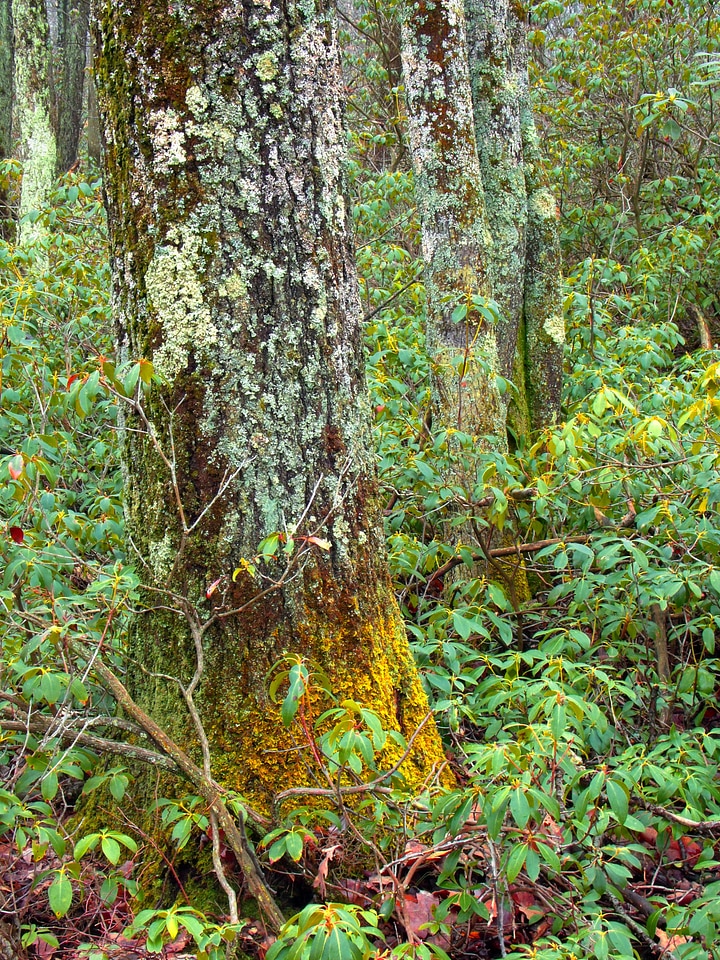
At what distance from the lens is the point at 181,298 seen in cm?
235

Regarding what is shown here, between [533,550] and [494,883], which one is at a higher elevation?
[533,550]

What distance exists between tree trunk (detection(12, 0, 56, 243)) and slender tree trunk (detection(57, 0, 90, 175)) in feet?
0.57

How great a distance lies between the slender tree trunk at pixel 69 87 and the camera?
830cm

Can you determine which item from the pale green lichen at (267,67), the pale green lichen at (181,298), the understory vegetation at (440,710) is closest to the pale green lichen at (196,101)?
the pale green lichen at (267,67)

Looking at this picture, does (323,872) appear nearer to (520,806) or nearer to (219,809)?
(219,809)

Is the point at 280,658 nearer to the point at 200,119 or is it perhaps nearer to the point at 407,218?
the point at 200,119

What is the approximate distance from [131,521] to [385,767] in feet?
3.39

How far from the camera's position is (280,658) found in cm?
232

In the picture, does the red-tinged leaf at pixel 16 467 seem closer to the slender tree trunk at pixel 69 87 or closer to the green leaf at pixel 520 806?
the green leaf at pixel 520 806

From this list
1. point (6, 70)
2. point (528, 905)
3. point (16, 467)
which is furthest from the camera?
point (6, 70)

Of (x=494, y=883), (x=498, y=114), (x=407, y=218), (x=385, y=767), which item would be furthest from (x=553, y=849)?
(x=407, y=218)

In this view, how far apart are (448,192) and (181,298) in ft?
8.25

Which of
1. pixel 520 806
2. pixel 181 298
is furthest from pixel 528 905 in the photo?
pixel 181 298

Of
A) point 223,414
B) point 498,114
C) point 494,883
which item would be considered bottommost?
point 494,883
